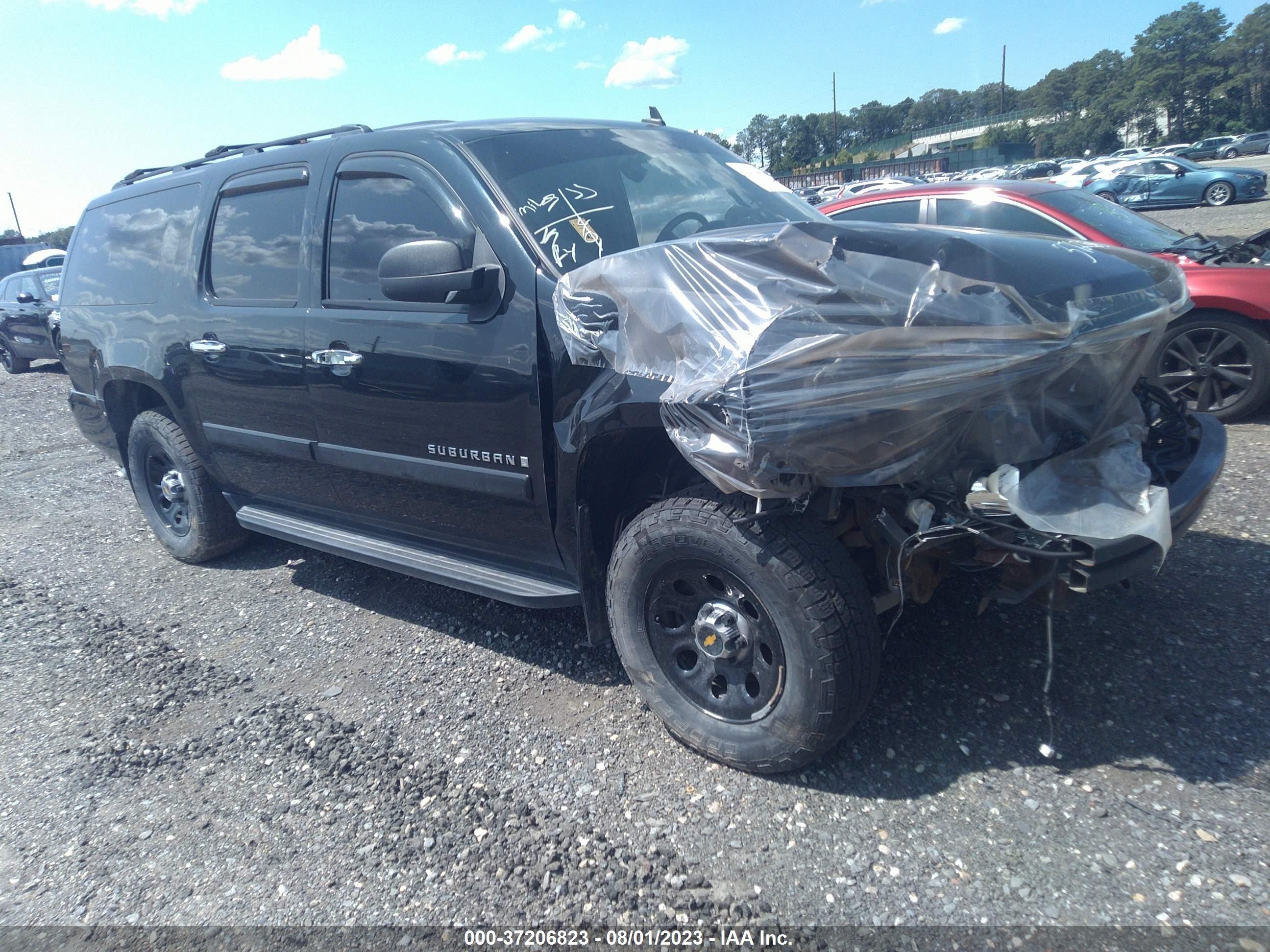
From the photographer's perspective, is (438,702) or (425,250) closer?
(425,250)

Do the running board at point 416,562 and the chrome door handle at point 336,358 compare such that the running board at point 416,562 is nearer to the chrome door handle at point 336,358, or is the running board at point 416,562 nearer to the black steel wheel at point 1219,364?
the chrome door handle at point 336,358

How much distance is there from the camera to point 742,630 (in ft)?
8.55

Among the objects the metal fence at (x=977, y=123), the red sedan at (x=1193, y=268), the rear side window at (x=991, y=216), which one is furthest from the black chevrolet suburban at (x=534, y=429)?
the metal fence at (x=977, y=123)

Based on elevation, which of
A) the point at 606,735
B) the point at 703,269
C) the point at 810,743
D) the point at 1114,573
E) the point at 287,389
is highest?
the point at 703,269

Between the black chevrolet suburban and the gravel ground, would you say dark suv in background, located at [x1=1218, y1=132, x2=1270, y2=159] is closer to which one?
the gravel ground

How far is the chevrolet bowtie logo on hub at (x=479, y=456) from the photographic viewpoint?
299cm

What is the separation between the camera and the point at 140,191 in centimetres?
480

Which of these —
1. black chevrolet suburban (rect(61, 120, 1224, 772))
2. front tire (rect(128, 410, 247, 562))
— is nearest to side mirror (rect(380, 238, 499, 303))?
black chevrolet suburban (rect(61, 120, 1224, 772))

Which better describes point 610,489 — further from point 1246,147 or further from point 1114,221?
point 1246,147

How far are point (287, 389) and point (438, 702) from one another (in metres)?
1.52

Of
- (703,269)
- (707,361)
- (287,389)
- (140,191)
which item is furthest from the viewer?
(140,191)

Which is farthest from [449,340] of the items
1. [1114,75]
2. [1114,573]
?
[1114,75]

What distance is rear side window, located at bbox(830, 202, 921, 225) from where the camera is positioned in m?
6.20

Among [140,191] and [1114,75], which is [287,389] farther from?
[1114,75]
